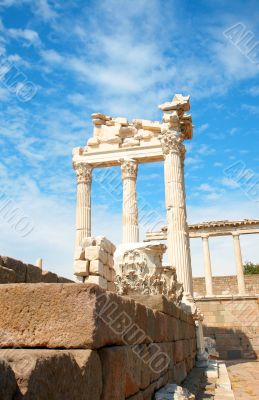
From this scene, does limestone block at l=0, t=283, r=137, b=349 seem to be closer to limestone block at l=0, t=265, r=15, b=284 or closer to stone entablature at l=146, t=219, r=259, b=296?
limestone block at l=0, t=265, r=15, b=284

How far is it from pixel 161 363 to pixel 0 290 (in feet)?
9.19

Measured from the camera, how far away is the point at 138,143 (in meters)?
18.8

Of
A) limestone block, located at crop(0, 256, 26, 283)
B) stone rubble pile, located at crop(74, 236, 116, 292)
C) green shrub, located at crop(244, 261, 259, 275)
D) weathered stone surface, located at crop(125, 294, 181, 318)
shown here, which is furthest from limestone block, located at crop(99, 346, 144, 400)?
green shrub, located at crop(244, 261, 259, 275)

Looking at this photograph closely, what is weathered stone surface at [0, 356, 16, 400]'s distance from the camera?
1.60 metres

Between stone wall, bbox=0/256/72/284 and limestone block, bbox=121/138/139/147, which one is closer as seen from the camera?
stone wall, bbox=0/256/72/284

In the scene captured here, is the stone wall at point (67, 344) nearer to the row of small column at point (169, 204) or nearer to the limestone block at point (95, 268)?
the limestone block at point (95, 268)

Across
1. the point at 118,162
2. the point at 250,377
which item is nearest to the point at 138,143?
→ the point at 118,162

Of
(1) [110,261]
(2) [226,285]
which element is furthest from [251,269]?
(1) [110,261]

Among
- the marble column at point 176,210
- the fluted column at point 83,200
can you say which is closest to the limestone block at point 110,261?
the marble column at point 176,210

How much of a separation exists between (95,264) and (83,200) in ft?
35.2

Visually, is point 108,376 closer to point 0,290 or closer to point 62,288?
point 62,288

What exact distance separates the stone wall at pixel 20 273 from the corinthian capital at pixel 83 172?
43.6 ft

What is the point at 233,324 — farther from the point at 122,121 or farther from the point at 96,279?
the point at 96,279

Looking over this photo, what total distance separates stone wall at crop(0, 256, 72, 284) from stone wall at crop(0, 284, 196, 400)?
1381 millimetres
